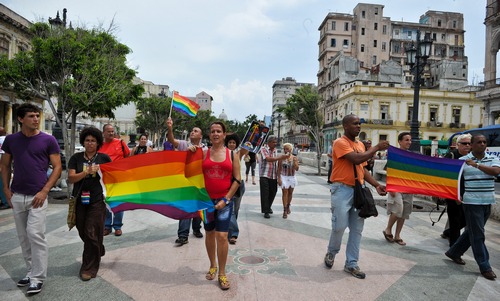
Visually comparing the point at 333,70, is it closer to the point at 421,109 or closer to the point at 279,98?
the point at 421,109

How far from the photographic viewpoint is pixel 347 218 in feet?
14.5

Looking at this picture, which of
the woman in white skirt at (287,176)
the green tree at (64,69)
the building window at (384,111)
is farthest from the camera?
the building window at (384,111)

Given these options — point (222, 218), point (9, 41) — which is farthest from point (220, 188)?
point (9, 41)

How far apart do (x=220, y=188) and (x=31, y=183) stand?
2022 mm

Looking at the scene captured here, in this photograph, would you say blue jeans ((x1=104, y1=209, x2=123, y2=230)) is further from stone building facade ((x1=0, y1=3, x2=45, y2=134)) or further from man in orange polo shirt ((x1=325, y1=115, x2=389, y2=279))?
stone building facade ((x1=0, y1=3, x2=45, y2=134))

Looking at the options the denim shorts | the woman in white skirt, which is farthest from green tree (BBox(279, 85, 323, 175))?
the denim shorts

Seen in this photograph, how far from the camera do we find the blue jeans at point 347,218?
4.36m

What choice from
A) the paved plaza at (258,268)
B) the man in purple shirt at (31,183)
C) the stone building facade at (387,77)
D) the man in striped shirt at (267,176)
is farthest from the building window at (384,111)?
the man in purple shirt at (31,183)

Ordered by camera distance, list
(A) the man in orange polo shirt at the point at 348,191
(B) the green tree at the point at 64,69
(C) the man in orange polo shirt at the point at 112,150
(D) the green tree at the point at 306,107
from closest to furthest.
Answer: (A) the man in orange polo shirt at the point at 348,191 → (C) the man in orange polo shirt at the point at 112,150 → (B) the green tree at the point at 64,69 → (D) the green tree at the point at 306,107

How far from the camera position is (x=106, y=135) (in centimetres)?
579

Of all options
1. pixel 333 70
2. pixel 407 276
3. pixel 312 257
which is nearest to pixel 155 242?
pixel 312 257

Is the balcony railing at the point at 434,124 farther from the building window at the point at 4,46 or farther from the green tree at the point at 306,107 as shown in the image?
the building window at the point at 4,46

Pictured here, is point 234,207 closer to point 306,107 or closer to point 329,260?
point 329,260

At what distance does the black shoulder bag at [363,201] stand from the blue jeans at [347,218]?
0.34ft
